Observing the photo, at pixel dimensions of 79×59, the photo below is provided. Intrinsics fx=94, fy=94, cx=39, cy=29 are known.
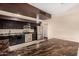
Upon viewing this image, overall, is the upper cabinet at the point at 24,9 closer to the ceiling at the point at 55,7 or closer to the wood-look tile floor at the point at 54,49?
the ceiling at the point at 55,7

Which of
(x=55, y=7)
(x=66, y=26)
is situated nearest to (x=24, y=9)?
(x=55, y=7)

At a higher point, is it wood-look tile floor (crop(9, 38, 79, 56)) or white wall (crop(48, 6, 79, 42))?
white wall (crop(48, 6, 79, 42))

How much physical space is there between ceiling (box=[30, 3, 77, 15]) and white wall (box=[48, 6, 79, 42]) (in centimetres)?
8

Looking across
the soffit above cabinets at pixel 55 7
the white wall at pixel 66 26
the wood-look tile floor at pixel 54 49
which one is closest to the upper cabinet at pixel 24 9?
the soffit above cabinets at pixel 55 7

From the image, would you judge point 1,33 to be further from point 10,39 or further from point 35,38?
point 35,38

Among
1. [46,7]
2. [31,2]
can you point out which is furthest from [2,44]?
[46,7]

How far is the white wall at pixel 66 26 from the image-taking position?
5.68 feet

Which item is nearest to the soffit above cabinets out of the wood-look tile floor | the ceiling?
the ceiling

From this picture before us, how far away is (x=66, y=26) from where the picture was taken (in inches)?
70.4

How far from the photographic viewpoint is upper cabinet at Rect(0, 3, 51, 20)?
5.21ft

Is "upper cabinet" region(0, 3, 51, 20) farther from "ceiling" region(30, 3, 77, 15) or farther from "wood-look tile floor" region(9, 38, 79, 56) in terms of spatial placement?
"wood-look tile floor" region(9, 38, 79, 56)

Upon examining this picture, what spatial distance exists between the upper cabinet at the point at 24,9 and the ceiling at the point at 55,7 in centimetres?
8

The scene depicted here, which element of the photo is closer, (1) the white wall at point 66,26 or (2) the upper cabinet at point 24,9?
(2) the upper cabinet at point 24,9

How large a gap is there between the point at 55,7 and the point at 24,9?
1.88 ft
